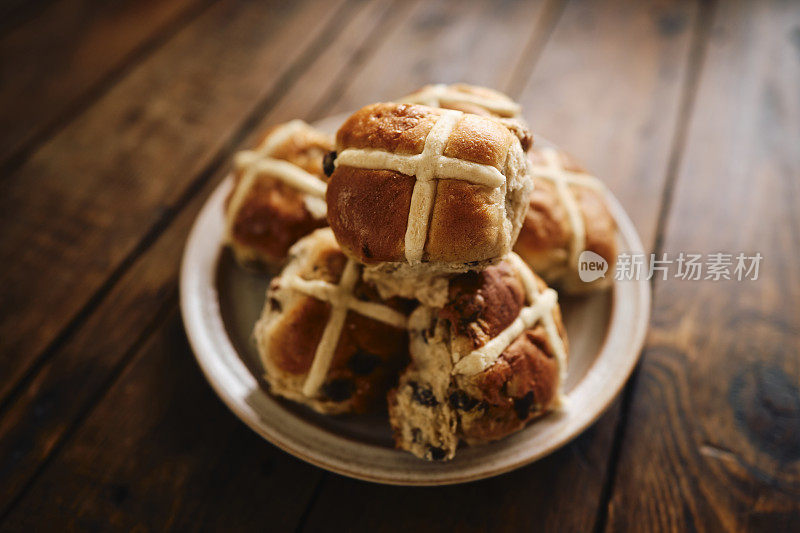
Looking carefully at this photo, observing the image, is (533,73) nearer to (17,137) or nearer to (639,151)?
(639,151)

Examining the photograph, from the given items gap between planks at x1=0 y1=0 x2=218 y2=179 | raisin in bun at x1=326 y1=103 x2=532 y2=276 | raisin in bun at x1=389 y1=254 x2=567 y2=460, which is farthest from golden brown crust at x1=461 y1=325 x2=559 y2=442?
gap between planks at x1=0 y1=0 x2=218 y2=179

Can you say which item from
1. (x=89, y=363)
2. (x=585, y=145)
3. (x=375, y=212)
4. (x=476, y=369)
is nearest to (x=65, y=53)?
(x=89, y=363)

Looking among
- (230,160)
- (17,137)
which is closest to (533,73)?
(230,160)

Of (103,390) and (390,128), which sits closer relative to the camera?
(390,128)

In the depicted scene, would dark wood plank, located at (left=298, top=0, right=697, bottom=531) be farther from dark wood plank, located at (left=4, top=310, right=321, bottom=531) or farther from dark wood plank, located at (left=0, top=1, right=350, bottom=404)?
dark wood plank, located at (left=0, top=1, right=350, bottom=404)

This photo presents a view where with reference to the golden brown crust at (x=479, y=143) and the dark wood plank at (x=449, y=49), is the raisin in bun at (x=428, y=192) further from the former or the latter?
the dark wood plank at (x=449, y=49)

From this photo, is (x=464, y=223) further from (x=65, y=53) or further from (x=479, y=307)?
(x=65, y=53)

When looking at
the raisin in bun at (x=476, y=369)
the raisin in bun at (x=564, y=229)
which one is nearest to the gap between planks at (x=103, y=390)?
the raisin in bun at (x=476, y=369)
